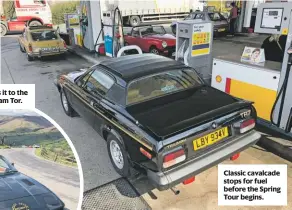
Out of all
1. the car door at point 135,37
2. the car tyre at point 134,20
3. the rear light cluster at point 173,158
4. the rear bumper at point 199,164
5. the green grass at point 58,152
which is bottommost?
the rear bumper at point 199,164

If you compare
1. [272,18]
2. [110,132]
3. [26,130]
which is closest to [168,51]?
[272,18]

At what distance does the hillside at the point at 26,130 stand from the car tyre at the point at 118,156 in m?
1.13

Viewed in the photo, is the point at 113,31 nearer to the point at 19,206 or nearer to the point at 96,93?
the point at 96,93

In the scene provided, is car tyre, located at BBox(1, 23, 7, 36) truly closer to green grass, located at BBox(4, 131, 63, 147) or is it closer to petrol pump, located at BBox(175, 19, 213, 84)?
petrol pump, located at BBox(175, 19, 213, 84)

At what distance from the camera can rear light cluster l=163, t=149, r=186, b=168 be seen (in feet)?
9.01

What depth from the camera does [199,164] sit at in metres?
2.95

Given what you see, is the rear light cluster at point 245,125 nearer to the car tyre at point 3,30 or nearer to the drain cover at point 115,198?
the drain cover at point 115,198

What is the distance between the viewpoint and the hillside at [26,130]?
91.8 inches

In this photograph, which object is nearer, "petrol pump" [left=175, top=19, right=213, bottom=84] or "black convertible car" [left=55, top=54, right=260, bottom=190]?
"black convertible car" [left=55, top=54, right=260, bottom=190]

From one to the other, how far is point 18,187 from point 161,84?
2334 mm

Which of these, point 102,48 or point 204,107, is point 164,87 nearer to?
point 204,107

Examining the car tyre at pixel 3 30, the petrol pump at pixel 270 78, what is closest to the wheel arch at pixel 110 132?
the petrol pump at pixel 270 78

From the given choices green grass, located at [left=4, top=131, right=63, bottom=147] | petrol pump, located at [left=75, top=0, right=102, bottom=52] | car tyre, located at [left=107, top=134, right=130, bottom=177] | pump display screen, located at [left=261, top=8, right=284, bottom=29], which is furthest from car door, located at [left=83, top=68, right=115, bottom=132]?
petrol pump, located at [left=75, top=0, right=102, bottom=52]
